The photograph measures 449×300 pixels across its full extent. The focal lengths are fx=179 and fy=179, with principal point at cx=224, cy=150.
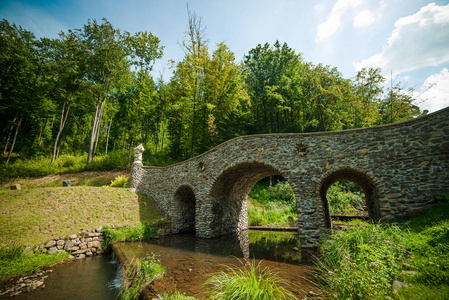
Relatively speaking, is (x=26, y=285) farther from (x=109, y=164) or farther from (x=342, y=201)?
(x=342, y=201)

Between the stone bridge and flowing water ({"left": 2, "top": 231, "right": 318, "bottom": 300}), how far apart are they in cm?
149

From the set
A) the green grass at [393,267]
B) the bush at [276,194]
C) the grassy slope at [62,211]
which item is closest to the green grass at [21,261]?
the grassy slope at [62,211]

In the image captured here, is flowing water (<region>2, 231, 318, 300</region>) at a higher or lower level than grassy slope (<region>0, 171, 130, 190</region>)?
lower

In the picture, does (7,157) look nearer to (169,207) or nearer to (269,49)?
(169,207)

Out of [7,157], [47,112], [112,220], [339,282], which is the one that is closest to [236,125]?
[112,220]

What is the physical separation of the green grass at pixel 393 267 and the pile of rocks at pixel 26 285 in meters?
6.96

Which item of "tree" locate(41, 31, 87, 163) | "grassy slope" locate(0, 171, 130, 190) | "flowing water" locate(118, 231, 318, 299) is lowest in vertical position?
"flowing water" locate(118, 231, 318, 299)

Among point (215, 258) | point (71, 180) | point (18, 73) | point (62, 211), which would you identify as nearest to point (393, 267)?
point (215, 258)

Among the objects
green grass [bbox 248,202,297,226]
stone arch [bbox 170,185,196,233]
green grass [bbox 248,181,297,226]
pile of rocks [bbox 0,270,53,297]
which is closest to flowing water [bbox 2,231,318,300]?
pile of rocks [bbox 0,270,53,297]

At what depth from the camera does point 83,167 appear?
1641 cm

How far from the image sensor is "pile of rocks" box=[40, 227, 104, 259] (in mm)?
6910

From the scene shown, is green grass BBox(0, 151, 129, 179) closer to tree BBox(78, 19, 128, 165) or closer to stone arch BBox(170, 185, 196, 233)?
tree BBox(78, 19, 128, 165)

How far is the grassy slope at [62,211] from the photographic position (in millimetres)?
7114

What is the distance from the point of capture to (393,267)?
2854 mm
